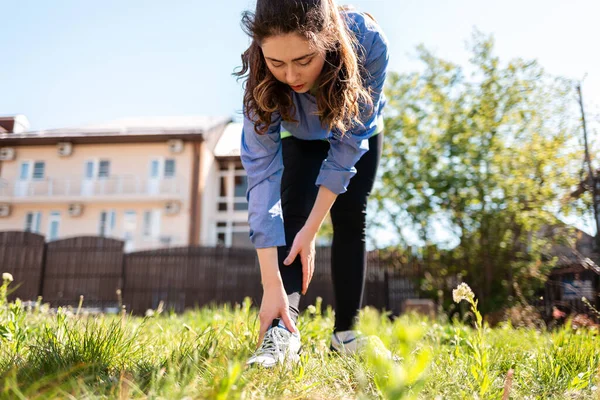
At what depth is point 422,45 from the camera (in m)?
9.64

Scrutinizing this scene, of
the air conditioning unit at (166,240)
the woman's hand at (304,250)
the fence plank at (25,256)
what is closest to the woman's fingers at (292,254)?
the woman's hand at (304,250)

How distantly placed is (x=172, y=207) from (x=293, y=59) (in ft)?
61.5

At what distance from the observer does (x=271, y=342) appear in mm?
1401

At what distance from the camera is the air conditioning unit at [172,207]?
64.0 ft

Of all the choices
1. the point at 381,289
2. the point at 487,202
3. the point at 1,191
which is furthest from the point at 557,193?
the point at 1,191

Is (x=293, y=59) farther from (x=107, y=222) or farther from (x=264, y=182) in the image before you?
(x=107, y=222)

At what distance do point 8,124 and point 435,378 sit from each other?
365cm

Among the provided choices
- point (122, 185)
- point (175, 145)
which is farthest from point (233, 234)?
point (122, 185)

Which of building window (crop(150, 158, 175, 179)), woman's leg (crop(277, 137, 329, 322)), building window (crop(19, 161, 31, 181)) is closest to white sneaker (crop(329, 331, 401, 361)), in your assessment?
woman's leg (crop(277, 137, 329, 322))

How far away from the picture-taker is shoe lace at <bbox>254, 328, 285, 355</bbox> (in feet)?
4.39

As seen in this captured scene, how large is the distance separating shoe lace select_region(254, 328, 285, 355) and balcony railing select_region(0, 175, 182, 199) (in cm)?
1861

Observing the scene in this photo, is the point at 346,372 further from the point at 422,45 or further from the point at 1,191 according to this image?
the point at 1,191

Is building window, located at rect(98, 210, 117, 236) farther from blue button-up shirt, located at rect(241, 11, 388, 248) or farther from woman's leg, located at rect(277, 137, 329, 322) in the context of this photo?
blue button-up shirt, located at rect(241, 11, 388, 248)

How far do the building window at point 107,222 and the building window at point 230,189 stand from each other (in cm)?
430
